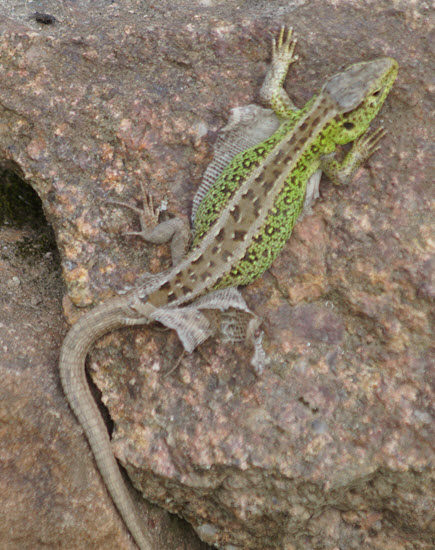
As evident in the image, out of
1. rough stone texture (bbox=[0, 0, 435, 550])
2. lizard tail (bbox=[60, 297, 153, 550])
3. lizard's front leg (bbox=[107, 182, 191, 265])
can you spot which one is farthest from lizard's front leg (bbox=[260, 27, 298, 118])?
lizard tail (bbox=[60, 297, 153, 550])

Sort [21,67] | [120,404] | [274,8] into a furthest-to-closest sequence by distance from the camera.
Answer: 1. [274,8]
2. [21,67]
3. [120,404]

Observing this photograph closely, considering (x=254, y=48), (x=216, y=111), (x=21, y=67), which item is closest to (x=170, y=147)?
(x=216, y=111)

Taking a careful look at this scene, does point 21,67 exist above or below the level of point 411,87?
below

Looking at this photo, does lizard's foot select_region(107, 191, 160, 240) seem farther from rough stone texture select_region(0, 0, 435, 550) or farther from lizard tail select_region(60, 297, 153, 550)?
lizard tail select_region(60, 297, 153, 550)

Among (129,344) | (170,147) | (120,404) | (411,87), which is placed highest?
(411,87)

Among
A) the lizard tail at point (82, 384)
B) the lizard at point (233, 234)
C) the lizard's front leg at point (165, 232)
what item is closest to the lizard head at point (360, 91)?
the lizard at point (233, 234)

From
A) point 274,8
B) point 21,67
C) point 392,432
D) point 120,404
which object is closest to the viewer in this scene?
point 392,432

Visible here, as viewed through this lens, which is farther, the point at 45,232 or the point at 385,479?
the point at 45,232

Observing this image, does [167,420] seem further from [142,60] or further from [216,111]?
[142,60]
